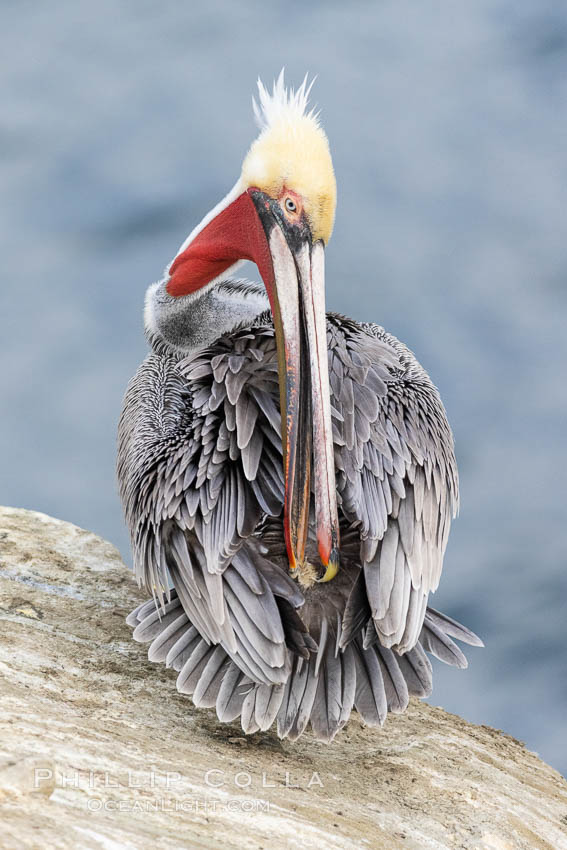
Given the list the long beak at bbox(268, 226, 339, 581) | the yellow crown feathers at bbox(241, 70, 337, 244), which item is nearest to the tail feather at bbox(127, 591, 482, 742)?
the long beak at bbox(268, 226, 339, 581)

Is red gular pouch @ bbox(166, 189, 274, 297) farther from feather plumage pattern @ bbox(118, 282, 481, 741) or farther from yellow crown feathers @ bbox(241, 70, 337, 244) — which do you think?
feather plumage pattern @ bbox(118, 282, 481, 741)

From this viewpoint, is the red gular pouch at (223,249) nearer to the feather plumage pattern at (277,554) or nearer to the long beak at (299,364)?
the long beak at (299,364)

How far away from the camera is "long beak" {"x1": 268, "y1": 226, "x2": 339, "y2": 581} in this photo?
9.85ft

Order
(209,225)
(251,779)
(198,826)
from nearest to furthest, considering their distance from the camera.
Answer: (198,826)
(251,779)
(209,225)

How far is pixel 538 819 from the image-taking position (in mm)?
2984

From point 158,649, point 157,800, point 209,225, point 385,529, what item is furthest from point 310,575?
point 209,225

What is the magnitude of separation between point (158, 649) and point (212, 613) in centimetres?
27

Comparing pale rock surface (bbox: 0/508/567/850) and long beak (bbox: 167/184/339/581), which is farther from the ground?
long beak (bbox: 167/184/339/581)

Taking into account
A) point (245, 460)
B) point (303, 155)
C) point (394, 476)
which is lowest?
point (245, 460)

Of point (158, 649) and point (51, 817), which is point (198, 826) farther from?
point (158, 649)

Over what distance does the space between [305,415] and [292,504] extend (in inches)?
11.0

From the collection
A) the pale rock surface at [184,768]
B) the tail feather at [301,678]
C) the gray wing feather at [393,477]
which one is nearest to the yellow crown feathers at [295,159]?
the gray wing feather at [393,477]

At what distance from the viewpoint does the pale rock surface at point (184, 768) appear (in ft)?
7.29

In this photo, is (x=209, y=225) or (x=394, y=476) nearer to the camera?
(x=394, y=476)
